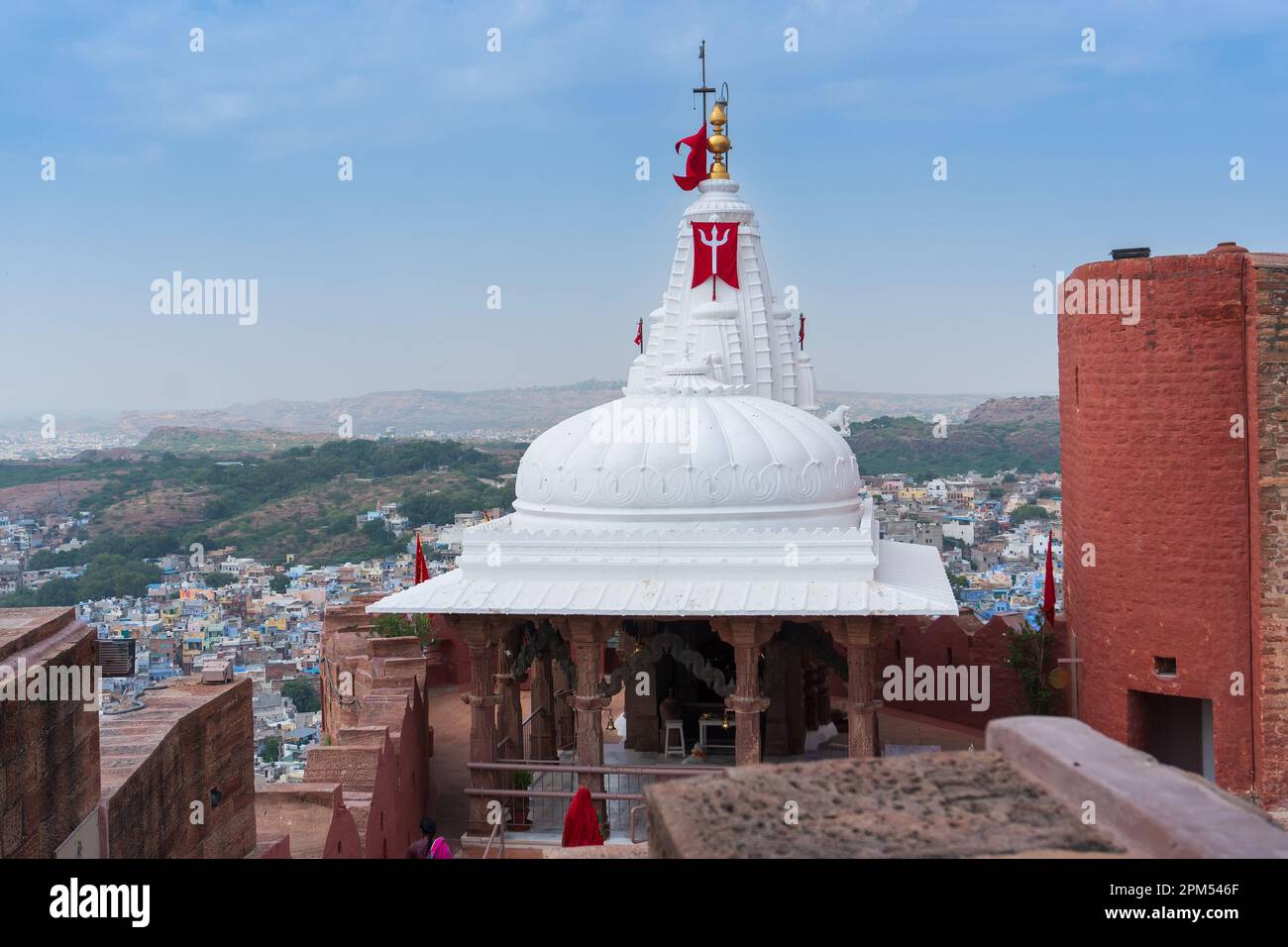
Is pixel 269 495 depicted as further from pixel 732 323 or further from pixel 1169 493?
pixel 1169 493

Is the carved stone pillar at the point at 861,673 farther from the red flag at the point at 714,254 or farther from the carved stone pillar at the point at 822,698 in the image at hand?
the red flag at the point at 714,254

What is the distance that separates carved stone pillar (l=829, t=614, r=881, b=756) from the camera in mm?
13562

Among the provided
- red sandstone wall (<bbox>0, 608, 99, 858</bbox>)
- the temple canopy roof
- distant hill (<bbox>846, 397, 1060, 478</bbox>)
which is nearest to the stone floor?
the temple canopy roof

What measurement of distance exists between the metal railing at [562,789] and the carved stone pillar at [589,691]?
0.33ft

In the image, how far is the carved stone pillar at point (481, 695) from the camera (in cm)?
1420

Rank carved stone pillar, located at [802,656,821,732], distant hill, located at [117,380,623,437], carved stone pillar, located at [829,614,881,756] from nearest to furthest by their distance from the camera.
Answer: carved stone pillar, located at [829,614,881,756]
carved stone pillar, located at [802,656,821,732]
distant hill, located at [117,380,623,437]

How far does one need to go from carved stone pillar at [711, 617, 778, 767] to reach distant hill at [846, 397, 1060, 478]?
44.3 meters

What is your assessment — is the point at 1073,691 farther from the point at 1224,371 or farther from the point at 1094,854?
the point at 1094,854

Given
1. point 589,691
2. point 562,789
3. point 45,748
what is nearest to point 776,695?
point 562,789

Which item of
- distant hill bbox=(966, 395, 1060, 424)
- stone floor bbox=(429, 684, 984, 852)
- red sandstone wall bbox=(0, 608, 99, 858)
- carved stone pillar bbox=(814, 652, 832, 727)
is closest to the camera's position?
red sandstone wall bbox=(0, 608, 99, 858)

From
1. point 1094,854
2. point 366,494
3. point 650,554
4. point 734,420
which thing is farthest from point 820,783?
point 366,494

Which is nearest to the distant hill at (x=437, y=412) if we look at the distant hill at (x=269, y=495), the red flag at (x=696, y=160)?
the distant hill at (x=269, y=495)

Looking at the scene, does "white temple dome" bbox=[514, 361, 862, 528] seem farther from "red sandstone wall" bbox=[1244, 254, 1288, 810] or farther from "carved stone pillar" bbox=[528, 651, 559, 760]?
"red sandstone wall" bbox=[1244, 254, 1288, 810]

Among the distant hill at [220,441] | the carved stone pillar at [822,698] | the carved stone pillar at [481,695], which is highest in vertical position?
the distant hill at [220,441]
